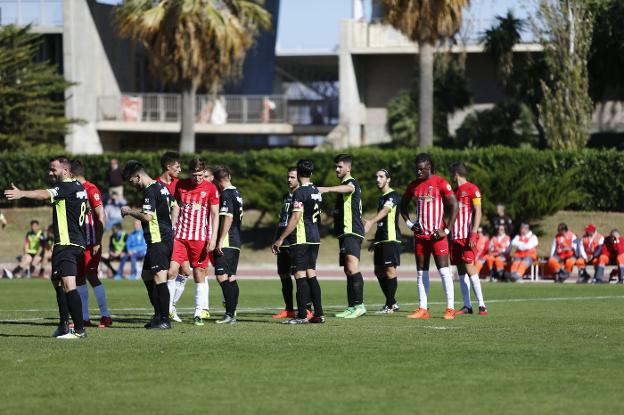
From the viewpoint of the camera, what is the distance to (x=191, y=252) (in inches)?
663

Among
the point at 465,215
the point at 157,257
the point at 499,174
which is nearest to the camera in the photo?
the point at 157,257

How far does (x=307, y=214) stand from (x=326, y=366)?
4.78m

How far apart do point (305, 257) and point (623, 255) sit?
51.3 feet

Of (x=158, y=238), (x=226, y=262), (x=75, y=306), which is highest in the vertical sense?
(x=158, y=238)

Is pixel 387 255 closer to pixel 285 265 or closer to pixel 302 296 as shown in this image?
pixel 285 265

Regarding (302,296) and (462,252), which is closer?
(302,296)

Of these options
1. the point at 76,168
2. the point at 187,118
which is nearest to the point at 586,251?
the point at 187,118

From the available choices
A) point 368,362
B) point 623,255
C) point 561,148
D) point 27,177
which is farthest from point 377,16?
point 368,362

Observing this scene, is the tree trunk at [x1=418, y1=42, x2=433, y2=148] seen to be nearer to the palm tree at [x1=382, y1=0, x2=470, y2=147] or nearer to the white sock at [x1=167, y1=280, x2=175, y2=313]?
the palm tree at [x1=382, y1=0, x2=470, y2=147]

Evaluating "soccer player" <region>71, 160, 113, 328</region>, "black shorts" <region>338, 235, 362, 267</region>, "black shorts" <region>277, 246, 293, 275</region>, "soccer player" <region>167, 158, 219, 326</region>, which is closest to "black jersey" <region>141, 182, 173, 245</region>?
"soccer player" <region>71, 160, 113, 328</region>

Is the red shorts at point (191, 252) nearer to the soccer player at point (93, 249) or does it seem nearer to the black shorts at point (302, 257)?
the soccer player at point (93, 249)

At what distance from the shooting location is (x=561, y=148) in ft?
143

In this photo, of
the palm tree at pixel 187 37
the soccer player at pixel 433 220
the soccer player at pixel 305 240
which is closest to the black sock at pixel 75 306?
the soccer player at pixel 305 240

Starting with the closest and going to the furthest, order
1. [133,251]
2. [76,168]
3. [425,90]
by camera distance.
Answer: [76,168] < [133,251] < [425,90]
